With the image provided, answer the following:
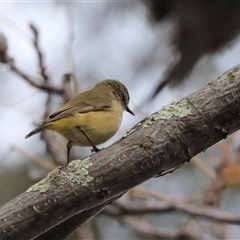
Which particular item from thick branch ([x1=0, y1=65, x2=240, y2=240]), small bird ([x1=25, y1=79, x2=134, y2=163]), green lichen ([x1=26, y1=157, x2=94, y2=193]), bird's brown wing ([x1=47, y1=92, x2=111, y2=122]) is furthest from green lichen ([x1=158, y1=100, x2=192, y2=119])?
bird's brown wing ([x1=47, y1=92, x2=111, y2=122])

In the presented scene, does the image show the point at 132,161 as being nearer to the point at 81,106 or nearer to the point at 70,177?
the point at 70,177

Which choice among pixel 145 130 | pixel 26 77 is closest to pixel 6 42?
pixel 26 77

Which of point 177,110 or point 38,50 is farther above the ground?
point 38,50

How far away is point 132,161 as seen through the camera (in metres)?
1.13

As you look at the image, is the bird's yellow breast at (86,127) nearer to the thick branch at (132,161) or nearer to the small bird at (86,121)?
the small bird at (86,121)

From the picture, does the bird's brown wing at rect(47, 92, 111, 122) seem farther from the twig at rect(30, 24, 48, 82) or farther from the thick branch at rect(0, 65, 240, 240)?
the thick branch at rect(0, 65, 240, 240)

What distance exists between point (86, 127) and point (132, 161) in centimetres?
91

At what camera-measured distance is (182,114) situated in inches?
46.5

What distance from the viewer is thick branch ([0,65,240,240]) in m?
1.09

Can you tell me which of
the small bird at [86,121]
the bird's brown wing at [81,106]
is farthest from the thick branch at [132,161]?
the bird's brown wing at [81,106]

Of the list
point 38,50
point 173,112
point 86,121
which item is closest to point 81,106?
point 86,121

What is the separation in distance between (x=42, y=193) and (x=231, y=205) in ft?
11.0

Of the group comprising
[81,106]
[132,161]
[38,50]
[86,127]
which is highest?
[38,50]

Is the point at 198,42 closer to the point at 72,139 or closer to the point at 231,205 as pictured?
the point at 72,139
